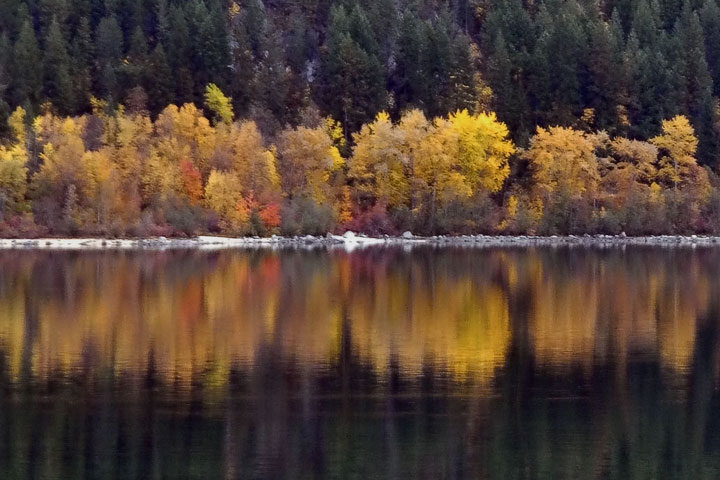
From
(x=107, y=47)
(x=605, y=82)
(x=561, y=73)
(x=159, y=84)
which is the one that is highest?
(x=107, y=47)

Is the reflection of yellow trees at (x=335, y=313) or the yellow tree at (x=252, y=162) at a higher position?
the yellow tree at (x=252, y=162)

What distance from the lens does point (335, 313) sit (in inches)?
1517

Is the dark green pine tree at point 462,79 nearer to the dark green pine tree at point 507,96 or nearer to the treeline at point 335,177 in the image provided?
the dark green pine tree at point 507,96

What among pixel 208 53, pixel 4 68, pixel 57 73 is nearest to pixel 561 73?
pixel 208 53

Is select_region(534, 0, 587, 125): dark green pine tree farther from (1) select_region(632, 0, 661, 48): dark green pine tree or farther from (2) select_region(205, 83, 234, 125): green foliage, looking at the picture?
(2) select_region(205, 83, 234, 125): green foliage

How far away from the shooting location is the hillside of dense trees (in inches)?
3492

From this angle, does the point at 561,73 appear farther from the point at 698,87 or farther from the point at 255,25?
the point at 255,25

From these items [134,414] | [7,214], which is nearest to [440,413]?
[134,414]

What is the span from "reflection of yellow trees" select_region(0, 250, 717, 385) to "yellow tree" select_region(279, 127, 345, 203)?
32.0 metres

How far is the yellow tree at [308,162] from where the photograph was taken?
94.0 m

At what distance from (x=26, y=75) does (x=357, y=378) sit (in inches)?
3190

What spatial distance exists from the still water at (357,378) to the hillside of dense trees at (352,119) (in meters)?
38.6

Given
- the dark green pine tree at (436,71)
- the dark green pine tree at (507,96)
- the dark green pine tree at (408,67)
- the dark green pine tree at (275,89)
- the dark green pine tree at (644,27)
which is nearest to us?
the dark green pine tree at (507,96)

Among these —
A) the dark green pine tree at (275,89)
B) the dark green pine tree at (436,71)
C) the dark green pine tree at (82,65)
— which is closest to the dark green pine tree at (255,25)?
the dark green pine tree at (275,89)
